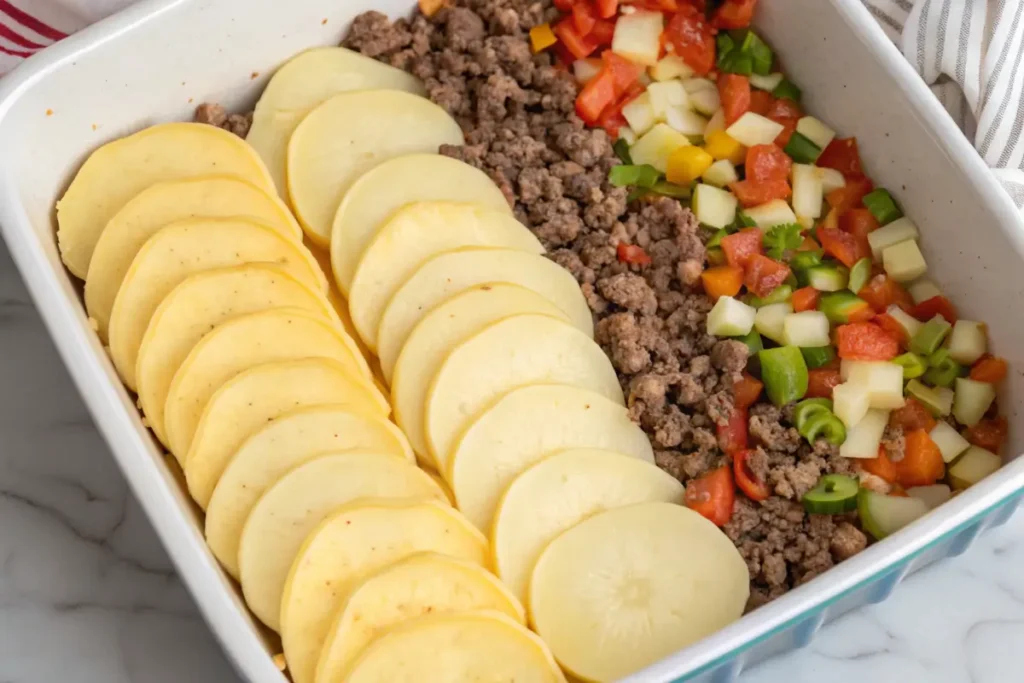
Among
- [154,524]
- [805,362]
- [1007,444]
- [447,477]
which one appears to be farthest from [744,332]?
[154,524]

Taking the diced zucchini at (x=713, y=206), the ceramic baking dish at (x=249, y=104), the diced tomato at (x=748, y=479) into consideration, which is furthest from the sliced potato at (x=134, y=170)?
the diced tomato at (x=748, y=479)

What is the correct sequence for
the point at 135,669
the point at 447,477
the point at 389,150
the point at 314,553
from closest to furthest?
the point at 314,553 < the point at 447,477 < the point at 135,669 < the point at 389,150

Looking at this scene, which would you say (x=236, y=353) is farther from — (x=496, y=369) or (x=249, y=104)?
(x=249, y=104)

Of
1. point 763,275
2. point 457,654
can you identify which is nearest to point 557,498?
point 457,654

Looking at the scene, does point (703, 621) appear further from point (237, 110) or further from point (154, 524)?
point (237, 110)

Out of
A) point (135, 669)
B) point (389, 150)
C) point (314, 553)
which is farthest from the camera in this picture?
point (389, 150)

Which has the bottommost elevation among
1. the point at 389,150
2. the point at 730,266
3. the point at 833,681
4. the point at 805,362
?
A: the point at 833,681

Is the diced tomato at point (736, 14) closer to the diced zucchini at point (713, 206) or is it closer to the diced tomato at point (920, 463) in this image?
the diced zucchini at point (713, 206)

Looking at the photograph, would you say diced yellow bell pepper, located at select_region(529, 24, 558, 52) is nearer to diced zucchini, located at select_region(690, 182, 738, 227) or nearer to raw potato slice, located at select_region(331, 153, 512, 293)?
raw potato slice, located at select_region(331, 153, 512, 293)
